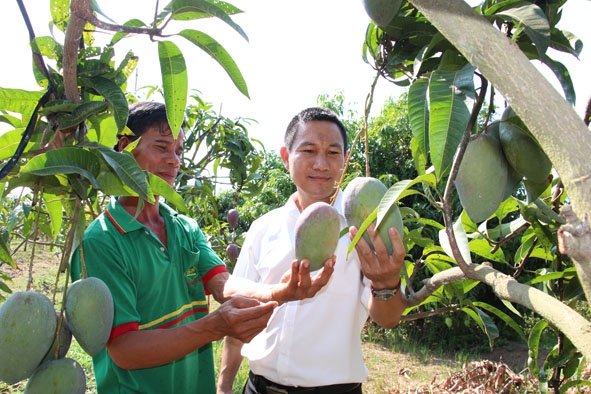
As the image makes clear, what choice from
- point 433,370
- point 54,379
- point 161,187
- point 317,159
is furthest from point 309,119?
point 433,370

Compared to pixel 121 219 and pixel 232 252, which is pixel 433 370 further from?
pixel 121 219

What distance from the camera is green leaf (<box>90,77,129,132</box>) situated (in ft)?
2.99

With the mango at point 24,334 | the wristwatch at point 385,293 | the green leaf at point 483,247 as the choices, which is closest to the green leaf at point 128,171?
the mango at point 24,334

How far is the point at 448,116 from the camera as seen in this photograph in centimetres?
73

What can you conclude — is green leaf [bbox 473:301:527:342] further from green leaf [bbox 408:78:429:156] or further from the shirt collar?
the shirt collar

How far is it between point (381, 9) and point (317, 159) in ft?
3.02

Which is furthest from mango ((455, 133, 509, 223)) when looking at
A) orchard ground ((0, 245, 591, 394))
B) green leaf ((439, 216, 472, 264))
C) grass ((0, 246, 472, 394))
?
grass ((0, 246, 472, 394))

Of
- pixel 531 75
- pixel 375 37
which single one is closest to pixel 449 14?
pixel 531 75

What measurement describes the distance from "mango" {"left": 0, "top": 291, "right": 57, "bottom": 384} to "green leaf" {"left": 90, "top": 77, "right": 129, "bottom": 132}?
41 centimetres

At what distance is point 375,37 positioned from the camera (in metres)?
1.11

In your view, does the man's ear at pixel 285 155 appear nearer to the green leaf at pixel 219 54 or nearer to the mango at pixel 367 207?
the mango at pixel 367 207

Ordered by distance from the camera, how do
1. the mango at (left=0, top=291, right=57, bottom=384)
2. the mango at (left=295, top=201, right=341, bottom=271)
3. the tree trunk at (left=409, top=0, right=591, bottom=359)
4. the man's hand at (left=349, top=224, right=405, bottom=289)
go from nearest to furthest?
the tree trunk at (left=409, top=0, right=591, bottom=359) → the mango at (left=0, top=291, right=57, bottom=384) → the man's hand at (left=349, top=224, right=405, bottom=289) → the mango at (left=295, top=201, right=341, bottom=271)

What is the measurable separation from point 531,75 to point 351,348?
1.49 m

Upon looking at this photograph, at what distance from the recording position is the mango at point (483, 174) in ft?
2.96
